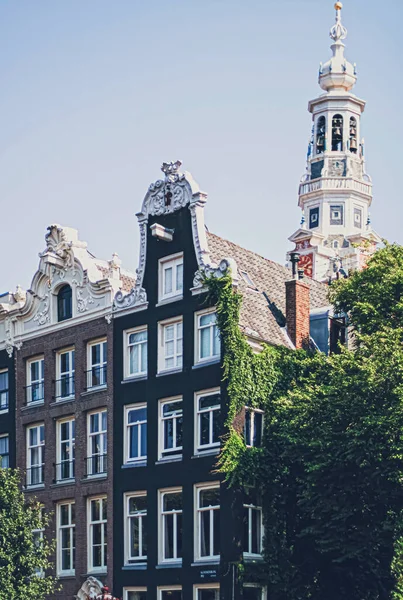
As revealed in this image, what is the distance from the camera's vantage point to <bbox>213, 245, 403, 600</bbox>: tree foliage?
45.2 metres

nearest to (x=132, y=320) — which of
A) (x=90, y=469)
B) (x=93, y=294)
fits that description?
(x=93, y=294)

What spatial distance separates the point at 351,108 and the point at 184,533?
61.7 m

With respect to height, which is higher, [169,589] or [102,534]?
[102,534]

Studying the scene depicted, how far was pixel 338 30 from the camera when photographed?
366 feet

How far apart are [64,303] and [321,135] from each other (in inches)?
2107

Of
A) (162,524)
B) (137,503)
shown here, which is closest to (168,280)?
(137,503)

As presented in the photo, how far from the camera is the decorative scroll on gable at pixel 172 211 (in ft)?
164

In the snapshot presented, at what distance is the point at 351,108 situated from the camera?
10456cm

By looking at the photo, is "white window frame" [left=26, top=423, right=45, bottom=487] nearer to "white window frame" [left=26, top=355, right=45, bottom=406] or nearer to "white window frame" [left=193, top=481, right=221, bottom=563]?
"white window frame" [left=26, top=355, right=45, bottom=406]

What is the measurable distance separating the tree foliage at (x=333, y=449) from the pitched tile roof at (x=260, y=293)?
3.71 ft

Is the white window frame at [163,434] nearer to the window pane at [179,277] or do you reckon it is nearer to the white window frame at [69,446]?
the window pane at [179,277]

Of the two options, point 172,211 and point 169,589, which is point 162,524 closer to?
point 169,589

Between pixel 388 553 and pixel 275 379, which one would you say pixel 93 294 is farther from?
pixel 388 553

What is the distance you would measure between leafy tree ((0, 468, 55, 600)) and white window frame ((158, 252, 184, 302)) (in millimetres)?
9392
